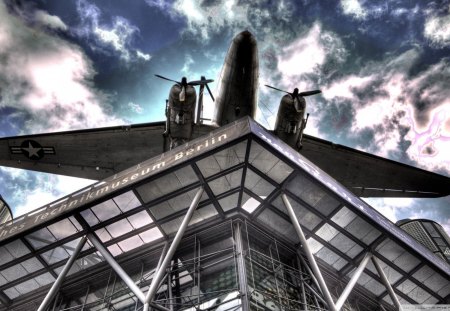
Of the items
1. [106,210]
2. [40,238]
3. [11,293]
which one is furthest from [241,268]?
[11,293]

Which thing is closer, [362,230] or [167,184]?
[167,184]

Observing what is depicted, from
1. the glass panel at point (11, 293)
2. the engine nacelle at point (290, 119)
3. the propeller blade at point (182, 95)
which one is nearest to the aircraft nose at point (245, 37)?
the engine nacelle at point (290, 119)

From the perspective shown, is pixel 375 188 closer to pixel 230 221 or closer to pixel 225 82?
pixel 225 82

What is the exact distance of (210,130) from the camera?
2861 cm

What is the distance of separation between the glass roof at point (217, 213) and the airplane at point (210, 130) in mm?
9361

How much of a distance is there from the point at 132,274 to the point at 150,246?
5.84 feet

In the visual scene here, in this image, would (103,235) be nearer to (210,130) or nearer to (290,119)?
(210,130)

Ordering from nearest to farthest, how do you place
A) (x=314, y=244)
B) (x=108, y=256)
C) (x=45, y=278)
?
(x=108, y=256) < (x=314, y=244) < (x=45, y=278)

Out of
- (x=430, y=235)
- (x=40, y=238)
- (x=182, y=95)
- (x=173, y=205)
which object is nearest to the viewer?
(x=40, y=238)

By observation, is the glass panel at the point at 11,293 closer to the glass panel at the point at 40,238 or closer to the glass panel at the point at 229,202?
the glass panel at the point at 40,238

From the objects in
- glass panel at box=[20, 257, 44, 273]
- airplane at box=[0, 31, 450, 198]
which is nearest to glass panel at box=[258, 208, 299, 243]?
airplane at box=[0, 31, 450, 198]

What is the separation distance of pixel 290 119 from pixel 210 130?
21.9 feet

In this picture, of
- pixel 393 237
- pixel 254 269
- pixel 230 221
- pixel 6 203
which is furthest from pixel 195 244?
pixel 6 203

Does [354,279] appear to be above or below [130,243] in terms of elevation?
below
